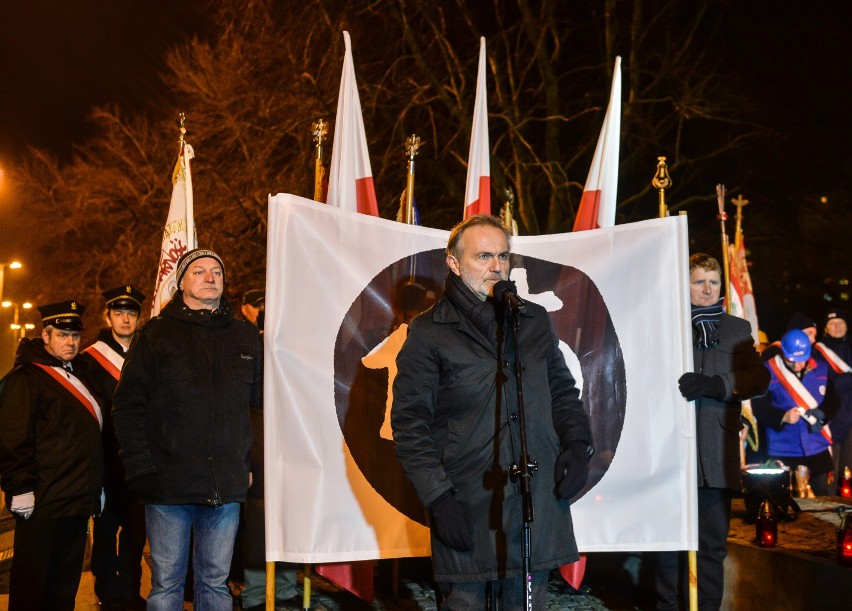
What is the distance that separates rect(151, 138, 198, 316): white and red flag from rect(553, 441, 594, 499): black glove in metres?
3.97

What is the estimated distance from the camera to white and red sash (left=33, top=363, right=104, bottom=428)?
5846 millimetres

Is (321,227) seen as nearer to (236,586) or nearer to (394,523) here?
(394,523)

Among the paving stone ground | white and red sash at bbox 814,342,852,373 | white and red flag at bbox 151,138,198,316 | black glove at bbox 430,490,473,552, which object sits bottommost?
the paving stone ground

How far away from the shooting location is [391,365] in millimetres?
5324

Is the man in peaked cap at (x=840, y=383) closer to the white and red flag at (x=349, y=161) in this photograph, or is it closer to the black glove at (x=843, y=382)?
the black glove at (x=843, y=382)

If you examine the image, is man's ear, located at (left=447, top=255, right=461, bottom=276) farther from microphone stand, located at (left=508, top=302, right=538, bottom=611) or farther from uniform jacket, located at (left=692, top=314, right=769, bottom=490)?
uniform jacket, located at (left=692, top=314, right=769, bottom=490)

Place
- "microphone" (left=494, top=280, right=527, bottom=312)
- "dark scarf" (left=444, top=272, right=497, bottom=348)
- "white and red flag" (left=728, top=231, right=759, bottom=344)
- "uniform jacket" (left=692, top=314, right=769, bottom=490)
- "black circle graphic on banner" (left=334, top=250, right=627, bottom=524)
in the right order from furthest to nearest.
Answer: "white and red flag" (left=728, top=231, right=759, bottom=344) → "uniform jacket" (left=692, top=314, right=769, bottom=490) → "black circle graphic on banner" (left=334, top=250, right=627, bottom=524) → "dark scarf" (left=444, top=272, right=497, bottom=348) → "microphone" (left=494, top=280, right=527, bottom=312)

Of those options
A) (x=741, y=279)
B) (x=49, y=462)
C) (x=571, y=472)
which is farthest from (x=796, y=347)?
(x=49, y=462)

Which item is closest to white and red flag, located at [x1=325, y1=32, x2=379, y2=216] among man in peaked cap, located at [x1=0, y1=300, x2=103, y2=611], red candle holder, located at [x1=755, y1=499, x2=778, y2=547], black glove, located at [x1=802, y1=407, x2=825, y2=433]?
man in peaked cap, located at [x1=0, y1=300, x2=103, y2=611]

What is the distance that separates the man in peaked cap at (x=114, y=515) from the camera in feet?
21.3

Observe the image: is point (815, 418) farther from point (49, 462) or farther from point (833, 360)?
point (49, 462)

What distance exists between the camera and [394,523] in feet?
16.7

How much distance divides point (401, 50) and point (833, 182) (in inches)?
504

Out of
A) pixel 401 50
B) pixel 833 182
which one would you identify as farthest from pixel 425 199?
pixel 833 182
